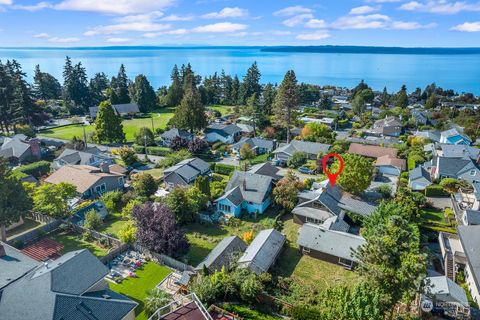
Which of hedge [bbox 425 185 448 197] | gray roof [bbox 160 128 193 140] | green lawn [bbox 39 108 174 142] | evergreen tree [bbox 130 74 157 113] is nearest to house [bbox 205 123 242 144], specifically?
gray roof [bbox 160 128 193 140]

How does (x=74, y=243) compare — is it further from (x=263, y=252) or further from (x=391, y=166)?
(x=391, y=166)

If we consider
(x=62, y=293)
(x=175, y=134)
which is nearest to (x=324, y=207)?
(x=62, y=293)

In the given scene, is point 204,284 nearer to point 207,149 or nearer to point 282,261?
point 282,261

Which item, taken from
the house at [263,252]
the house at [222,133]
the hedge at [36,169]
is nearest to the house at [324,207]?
the house at [263,252]

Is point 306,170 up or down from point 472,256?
down

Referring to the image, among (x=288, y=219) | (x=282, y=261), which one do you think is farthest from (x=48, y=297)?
(x=288, y=219)

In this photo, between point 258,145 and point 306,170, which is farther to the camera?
point 258,145
